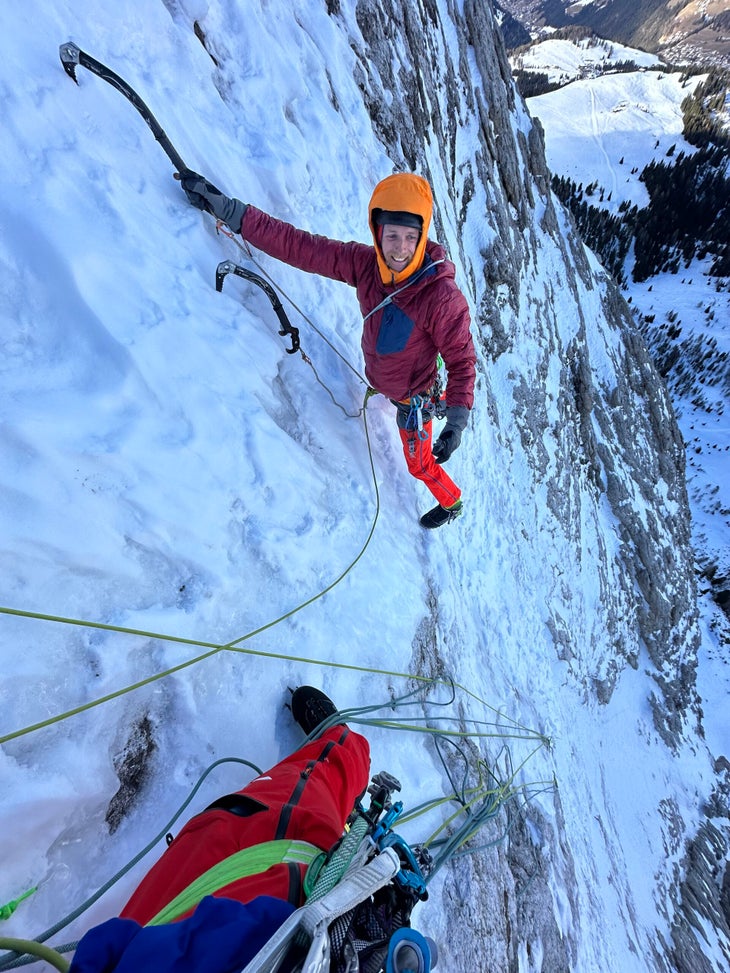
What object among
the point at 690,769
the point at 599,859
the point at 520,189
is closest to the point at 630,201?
the point at 520,189

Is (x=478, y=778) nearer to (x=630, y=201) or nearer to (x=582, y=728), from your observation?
(x=582, y=728)

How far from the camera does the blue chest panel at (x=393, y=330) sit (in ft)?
11.7

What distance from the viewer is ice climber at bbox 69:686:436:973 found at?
985 millimetres

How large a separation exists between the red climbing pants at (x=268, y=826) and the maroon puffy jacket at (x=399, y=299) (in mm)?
2580

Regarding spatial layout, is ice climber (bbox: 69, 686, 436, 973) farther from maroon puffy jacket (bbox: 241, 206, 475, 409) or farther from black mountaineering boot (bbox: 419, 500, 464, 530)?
black mountaineering boot (bbox: 419, 500, 464, 530)

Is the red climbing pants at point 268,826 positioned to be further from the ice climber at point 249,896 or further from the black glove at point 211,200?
the black glove at point 211,200

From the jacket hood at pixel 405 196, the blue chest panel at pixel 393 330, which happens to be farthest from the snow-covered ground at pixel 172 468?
the jacket hood at pixel 405 196

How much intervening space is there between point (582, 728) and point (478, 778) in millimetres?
5237

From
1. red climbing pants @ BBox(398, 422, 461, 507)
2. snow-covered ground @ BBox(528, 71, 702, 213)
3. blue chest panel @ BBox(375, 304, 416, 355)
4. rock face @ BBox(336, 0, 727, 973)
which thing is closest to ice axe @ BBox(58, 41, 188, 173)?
blue chest panel @ BBox(375, 304, 416, 355)

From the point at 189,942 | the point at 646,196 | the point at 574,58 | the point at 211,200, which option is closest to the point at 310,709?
the point at 189,942

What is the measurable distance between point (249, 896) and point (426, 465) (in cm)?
351

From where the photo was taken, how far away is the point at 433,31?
9.52 meters

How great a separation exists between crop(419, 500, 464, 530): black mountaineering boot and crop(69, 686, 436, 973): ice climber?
2904 millimetres

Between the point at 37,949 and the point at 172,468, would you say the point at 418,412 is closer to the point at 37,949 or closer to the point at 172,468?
the point at 172,468
